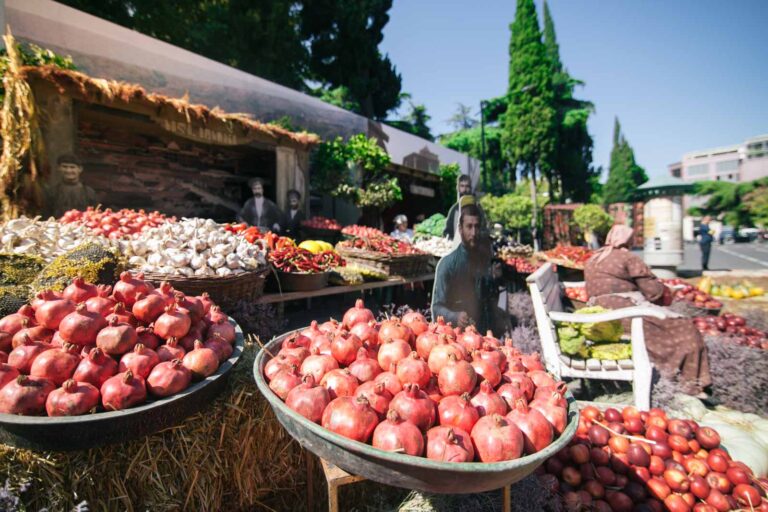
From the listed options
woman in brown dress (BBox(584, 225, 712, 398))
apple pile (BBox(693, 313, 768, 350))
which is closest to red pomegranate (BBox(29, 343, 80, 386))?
woman in brown dress (BBox(584, 225, 712, 398))

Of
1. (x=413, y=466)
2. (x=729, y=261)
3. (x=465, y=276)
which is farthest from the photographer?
(x=729, y=261)

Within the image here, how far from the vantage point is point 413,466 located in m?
1.06

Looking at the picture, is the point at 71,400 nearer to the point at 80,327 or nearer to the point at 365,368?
the point at 80,327

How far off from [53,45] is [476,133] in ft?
112

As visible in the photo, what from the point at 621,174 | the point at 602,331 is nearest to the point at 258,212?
the point at 602,331

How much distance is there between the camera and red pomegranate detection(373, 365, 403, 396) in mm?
1407

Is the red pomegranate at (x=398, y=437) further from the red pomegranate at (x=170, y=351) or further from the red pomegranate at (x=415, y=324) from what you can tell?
the red pomegranate at (x=170, y=351)

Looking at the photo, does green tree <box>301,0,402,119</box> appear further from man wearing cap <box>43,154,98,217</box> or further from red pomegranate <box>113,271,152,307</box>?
red pomegranate <box>113,271,152,307</box>

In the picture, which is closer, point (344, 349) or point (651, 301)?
point (344, 349)

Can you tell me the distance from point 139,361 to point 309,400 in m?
0.85

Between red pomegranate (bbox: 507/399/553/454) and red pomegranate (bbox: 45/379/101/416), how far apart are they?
158 cm

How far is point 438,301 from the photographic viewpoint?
358 centimetres

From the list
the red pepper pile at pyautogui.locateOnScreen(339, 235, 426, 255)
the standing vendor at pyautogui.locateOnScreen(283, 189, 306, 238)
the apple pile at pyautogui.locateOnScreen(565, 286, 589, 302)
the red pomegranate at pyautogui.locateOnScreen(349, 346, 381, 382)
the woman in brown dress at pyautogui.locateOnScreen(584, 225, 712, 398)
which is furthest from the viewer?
the standing vendor at pyautogui.locateOnScreen(283, 189, 306, 238)

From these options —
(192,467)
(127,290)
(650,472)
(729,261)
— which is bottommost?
(729,261)
